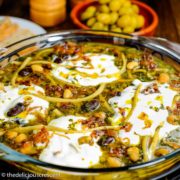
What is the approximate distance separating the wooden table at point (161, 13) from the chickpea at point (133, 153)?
4.30ft

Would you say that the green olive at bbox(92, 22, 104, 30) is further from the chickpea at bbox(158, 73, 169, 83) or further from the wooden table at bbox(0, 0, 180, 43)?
the chickpea at bbox(158, 73, 169, 83)

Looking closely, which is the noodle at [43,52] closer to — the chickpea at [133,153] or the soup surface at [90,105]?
the soup surface at [90,105]

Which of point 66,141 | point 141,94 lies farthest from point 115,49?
point 66,141

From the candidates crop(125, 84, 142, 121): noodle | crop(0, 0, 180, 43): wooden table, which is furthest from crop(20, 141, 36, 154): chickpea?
crop(0, 0, 180, 43): wooden table

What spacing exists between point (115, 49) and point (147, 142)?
2.29 ft

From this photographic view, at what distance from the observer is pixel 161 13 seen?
3.04 m

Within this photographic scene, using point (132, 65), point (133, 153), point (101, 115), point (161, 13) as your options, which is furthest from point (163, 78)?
point (161, 13)

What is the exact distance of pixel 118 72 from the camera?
6.26 feet

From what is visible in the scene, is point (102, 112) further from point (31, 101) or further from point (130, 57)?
point (130, 57)

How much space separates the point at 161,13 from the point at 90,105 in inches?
62.1

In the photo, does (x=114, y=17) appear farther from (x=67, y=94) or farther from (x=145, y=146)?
(x=145, y=146)

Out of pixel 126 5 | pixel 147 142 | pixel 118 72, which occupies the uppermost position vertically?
pixel 126 5

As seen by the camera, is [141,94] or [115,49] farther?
[115,49]

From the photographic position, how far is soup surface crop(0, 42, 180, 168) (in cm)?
148
